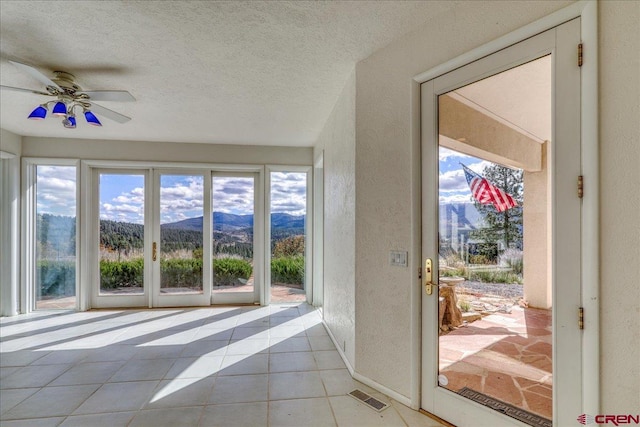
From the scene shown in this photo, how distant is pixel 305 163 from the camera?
528 cm

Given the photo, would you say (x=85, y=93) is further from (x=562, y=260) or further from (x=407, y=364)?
(x=562, y=260)

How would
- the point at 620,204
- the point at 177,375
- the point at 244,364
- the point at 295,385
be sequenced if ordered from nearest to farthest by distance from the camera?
the point at 620,204 < the point at 295,385 < the point at 177,375 < the point at 244,364

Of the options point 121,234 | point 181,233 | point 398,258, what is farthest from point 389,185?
point 121,234

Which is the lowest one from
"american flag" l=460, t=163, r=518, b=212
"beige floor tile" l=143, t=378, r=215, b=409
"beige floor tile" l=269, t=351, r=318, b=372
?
"beige floor tile" l=269, t=351, r=318, b=372

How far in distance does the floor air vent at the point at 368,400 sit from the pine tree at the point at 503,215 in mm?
1379

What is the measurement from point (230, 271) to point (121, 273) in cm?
166

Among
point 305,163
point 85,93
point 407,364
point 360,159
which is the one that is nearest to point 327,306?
point 407,364

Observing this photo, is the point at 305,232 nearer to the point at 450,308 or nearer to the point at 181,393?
the point at 181,393

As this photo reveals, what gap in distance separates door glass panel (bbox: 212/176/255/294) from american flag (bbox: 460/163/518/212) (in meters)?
3.87

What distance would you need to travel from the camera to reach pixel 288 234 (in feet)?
17.4

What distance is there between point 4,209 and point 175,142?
249 centimetres

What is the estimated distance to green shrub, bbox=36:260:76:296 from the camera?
4758mm

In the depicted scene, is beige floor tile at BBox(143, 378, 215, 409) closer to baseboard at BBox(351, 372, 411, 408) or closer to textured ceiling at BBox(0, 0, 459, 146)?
baseboard at BBox(351, 372, 411, 408)

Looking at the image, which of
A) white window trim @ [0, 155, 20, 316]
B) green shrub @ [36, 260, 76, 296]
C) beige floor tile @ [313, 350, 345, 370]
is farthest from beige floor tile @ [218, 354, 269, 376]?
white window trim @ [0, 155, 20, 316]
